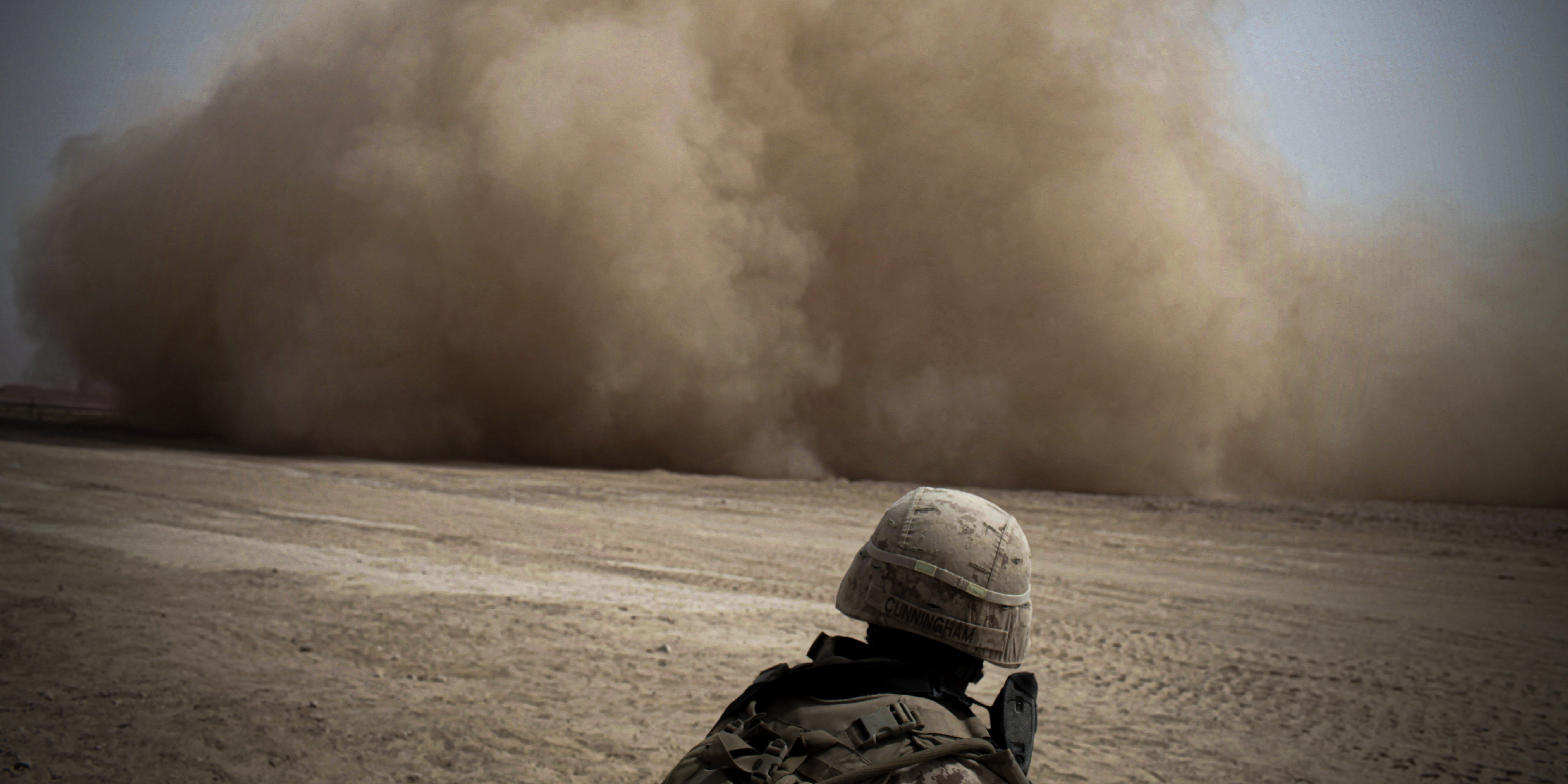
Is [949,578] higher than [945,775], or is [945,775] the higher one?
[949,578]

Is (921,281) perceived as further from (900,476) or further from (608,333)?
(608,333)

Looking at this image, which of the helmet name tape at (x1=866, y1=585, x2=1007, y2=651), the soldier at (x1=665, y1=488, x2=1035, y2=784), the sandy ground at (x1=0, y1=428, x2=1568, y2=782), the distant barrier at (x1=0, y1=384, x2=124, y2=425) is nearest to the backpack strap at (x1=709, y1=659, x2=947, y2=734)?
the soldier at (x1=665, y1=488, x2=1035, y2=784)

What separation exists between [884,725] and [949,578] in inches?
12.9

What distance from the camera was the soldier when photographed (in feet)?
4.26

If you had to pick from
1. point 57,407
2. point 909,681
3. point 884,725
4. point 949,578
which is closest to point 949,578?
point 949,578

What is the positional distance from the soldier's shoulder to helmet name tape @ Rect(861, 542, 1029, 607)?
1.13ft

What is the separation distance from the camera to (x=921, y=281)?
19422 millimetres

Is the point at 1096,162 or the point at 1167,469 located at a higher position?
the point at 1096,162

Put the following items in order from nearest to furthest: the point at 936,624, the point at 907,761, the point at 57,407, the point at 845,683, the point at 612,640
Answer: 1. the point at 907,761
2. the point at 845,683
3. the point at 936,624
4. the point at 612,640
5. the point at 57,407

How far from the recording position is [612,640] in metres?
5.54

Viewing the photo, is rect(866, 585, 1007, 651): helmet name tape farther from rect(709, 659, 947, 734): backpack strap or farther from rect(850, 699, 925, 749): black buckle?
rect(850, 699, 925, 749): black buckle

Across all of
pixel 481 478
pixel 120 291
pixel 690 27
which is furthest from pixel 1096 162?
pixel 120 291

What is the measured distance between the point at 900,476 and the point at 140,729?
47.7 feet

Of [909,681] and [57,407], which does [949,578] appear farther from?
[57,407]
